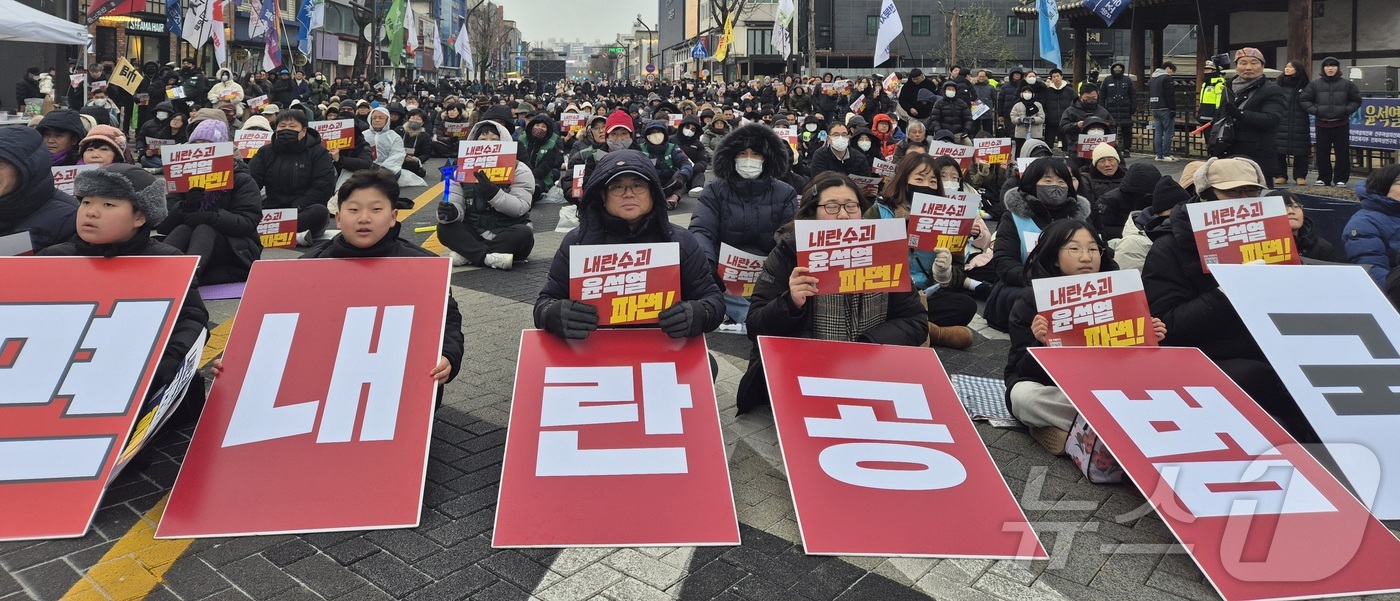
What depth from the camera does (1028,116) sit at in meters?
18.8

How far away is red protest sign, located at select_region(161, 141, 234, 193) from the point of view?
329 inches

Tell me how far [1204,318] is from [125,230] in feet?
15.9

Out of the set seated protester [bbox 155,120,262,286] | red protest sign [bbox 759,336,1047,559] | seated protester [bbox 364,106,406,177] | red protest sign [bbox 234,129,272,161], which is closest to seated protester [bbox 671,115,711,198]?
seated protester [bbox 364,106,406,177]

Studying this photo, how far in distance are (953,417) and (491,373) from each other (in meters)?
2.92

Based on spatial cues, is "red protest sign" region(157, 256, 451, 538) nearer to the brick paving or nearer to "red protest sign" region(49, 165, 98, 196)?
the brick paving

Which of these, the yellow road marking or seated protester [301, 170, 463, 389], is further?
seated protester [301, 170, 463, 389]

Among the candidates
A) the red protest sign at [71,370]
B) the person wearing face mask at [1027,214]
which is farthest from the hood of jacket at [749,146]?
the red protest sign at [71,370]

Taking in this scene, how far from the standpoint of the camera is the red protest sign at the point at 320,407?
12.4ft

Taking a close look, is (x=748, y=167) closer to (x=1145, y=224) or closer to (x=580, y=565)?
(x=1145, y=224)

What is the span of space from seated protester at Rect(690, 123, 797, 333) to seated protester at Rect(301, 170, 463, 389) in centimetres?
295

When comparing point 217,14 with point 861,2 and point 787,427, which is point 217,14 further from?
point 861,2

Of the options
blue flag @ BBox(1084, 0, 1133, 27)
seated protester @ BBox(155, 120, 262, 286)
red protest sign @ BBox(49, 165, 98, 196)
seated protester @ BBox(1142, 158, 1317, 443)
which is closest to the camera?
seated protester @ BBox(1142, 158, 1317, 443)

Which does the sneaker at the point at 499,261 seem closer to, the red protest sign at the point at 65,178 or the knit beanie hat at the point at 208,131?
the knit beanie hat at the point at 208,131

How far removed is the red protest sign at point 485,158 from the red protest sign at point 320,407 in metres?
5.44
